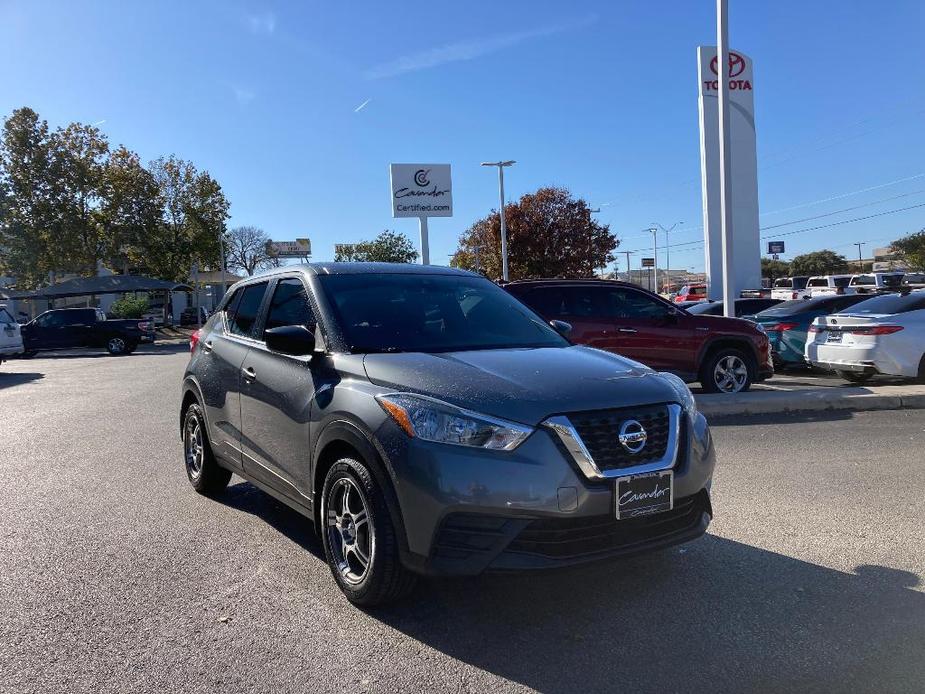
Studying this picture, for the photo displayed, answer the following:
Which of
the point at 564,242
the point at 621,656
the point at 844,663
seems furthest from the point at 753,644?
the point at 564,242

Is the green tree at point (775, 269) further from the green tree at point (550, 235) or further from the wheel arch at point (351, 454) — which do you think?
the wheel arch at point (351, 454)

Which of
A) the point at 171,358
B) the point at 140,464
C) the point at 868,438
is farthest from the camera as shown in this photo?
the point at 171,358

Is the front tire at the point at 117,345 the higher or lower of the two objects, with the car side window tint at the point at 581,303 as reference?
lower

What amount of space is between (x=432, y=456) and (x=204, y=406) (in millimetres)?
3159

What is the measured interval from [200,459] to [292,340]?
8.20 feet

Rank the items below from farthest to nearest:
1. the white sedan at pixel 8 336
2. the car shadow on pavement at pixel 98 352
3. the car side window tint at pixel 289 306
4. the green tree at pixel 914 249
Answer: the green tree at pixel 914 249 → the car shadow on pavement at pixel 98 352 → the white sedan at pixel 8 336 → the car side window tint at pixel 289 306

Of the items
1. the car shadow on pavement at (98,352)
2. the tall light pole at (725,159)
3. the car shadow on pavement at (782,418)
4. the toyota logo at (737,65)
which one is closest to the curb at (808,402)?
the car shadow on pavement at (782,418)

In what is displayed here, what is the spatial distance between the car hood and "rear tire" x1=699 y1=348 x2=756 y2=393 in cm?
711

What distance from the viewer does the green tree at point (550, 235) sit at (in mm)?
51156

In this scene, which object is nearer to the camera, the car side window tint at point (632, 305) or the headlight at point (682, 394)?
the headlight at point (682, 394)

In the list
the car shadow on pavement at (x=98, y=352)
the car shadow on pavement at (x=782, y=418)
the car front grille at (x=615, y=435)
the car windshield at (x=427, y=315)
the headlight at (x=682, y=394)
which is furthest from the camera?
the car shadow on pavement at (x=98, y=352)

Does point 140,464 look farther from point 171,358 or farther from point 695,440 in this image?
point 171,358

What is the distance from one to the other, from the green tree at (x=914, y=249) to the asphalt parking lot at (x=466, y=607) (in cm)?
7140

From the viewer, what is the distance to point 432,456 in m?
3.35
